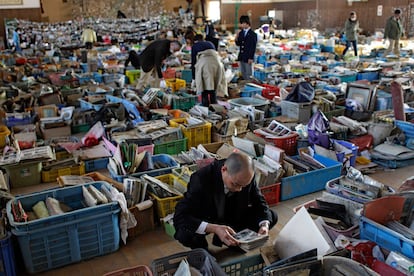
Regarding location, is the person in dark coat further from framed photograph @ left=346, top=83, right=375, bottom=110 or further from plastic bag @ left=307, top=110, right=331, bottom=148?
framed photograph @ left=346, top=83, right=375, bottom=110

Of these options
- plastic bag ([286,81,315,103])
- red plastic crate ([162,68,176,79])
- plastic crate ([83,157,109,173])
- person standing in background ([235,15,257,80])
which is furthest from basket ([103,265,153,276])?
red plastic crate ([162,68,176,79])

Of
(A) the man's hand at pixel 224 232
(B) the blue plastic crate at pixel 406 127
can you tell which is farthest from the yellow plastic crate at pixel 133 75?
(A) the man's hand at pixel 224 232

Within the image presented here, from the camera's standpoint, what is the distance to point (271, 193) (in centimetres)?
430

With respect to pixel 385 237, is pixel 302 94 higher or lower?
higher

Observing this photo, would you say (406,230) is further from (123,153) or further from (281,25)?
(281,25)

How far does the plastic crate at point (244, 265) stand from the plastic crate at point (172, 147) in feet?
9.41

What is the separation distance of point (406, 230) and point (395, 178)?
2101 mm

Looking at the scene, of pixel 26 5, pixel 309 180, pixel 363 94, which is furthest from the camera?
pixel 26 5

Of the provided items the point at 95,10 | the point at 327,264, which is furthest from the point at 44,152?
the point at 95,10

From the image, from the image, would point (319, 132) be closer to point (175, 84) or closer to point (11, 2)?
point (175, 84)

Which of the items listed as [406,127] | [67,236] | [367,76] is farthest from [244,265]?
[367,76]

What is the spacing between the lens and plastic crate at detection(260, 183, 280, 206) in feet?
13.9

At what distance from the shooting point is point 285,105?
675 cm

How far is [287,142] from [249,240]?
9.20 ft
